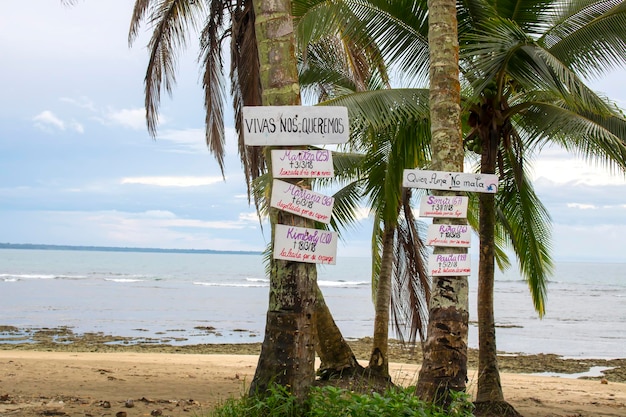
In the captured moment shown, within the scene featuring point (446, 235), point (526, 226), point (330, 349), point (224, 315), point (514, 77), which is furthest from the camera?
point (224, 315)

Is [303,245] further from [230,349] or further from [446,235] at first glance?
[230,349]

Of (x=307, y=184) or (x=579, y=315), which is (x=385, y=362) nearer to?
(x=307, y=184)

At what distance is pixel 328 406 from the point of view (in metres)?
4.99

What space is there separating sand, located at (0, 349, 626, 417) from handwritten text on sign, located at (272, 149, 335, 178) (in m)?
1.83

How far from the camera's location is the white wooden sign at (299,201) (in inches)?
206

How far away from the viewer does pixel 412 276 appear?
13.2 m

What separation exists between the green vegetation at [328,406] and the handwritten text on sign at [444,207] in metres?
1.50

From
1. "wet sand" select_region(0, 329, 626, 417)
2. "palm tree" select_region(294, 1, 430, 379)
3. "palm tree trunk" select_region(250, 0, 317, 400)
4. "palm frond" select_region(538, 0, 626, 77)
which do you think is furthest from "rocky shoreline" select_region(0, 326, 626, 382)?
"palm tree trunk" select_region(250, 0, 317, 400)

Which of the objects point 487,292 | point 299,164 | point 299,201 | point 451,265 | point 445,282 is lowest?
point 487,292

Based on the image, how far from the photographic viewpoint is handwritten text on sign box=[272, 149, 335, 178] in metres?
5.28

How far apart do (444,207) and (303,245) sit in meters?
1.41

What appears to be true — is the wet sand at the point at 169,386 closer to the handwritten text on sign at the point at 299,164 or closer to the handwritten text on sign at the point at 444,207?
the handwritten text on sign at the point at 299,164

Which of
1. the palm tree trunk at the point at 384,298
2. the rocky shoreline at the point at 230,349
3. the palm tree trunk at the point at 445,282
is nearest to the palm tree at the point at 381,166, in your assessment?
the palm tree trunk at the point at 384,298

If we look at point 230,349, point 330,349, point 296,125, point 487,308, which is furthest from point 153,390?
point 230,349
